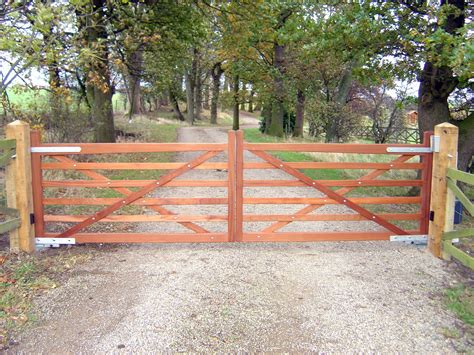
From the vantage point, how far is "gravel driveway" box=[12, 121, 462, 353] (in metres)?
3.83

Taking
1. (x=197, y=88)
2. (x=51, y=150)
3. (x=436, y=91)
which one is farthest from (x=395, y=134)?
(x=197, y=88)

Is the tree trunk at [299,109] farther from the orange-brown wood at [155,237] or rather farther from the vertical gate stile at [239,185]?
the orange-brown wood at [155,237]

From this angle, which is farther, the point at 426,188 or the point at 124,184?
the point at 426,188

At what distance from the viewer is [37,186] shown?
590 centimetres

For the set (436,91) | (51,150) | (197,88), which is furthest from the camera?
(197,88)

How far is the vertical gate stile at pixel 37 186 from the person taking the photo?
5.86m

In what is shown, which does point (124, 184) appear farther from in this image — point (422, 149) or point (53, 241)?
point (422, 149)

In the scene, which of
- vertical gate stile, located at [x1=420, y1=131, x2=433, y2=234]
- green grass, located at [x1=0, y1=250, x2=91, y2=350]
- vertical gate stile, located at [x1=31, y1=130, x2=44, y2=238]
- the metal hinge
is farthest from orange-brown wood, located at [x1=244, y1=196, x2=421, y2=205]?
vertical gate stile, located at [x1=31, y1=130, x2=44, y2=238]

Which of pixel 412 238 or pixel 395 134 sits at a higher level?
pixel 395 134

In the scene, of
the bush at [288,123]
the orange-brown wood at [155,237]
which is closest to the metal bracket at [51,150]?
the orange-brown wood at [155,237]

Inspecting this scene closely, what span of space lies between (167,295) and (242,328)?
41.8 inches

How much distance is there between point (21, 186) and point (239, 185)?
2889 mm

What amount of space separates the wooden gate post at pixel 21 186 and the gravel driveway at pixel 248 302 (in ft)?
3.36

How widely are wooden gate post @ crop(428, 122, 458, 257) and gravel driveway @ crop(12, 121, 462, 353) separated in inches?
14.7
